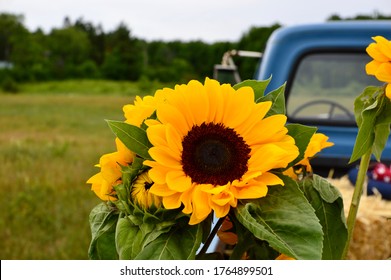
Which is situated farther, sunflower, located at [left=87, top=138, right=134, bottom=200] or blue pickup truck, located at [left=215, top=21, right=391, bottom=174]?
blue pickup truck, located at [left=215, top=21, right=391, bottom=174]

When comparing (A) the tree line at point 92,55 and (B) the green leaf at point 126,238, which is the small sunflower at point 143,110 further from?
(A) the tree line at point 92,55

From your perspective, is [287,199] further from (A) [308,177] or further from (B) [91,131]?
(B) [91,131]

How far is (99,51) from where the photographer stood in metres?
40.4

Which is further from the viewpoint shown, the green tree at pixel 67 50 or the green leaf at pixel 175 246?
the green tree at pixel 67 50

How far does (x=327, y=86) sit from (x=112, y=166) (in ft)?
Answer: 11.3

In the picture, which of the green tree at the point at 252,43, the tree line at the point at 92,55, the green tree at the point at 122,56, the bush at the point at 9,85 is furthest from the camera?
the green tree at the point at 122,56

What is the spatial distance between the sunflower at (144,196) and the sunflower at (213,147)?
0.04 feet

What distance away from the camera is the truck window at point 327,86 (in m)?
3.86

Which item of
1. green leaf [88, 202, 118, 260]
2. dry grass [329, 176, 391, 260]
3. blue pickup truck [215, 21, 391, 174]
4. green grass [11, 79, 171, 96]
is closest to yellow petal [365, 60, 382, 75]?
green leaf [88, 202, 118, 260]

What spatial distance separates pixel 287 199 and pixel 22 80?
41.6 m

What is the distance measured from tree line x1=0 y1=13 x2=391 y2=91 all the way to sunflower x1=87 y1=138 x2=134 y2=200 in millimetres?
33265

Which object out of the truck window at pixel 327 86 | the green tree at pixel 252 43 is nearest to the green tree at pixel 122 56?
the green tree at pixel 252 43

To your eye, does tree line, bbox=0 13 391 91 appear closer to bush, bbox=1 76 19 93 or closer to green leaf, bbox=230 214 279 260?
bush, bbox=1 76 19 93

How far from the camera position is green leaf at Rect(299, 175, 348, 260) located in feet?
2.82
